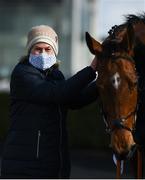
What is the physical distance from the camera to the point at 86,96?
484cm

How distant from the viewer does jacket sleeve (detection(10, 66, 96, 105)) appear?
4504 mm

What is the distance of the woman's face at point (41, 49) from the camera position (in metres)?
4.72

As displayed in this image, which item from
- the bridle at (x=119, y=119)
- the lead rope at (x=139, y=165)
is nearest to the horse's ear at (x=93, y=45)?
the bridle at (x=119, y=119)

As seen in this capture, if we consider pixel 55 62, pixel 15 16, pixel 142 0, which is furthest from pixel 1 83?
pixel 55 62

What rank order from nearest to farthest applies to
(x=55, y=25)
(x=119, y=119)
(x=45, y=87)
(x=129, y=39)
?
(x=119, y=119)
(x=129, y=39)
(x=45, y=87)
(x=55, y=25)

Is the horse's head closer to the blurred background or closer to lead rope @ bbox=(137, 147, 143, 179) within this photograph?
lead rope @ bbox=(137, 147, 143, 179)

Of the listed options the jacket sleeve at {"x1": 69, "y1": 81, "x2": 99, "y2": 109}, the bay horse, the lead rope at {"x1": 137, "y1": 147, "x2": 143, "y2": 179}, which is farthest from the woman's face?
the lead rope at {"x1": 137, "y1": 147, "x2": 143, "y2": 179}

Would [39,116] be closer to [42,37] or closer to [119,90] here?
[42,37]

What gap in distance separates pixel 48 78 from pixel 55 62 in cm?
13

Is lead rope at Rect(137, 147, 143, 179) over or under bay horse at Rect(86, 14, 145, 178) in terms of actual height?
under

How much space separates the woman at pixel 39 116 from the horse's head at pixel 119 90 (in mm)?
354

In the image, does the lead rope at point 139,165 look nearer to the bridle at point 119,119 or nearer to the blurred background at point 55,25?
the bridle at point 119,119

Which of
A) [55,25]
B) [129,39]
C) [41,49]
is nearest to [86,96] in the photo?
[41,49]

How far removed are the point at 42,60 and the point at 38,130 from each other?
1.61ft
